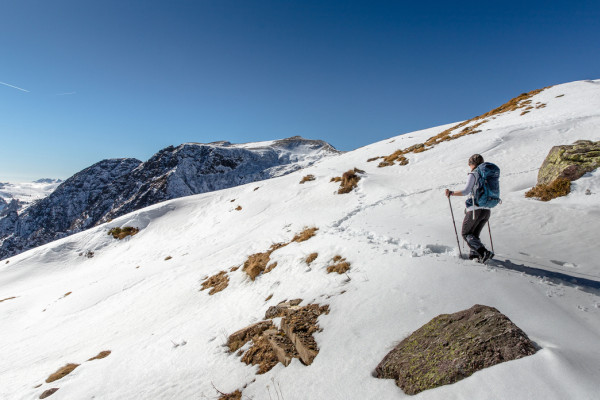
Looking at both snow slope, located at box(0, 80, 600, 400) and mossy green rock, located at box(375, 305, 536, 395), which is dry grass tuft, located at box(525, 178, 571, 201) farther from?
mossy green rock, located at box(375, 305, 536, 395)

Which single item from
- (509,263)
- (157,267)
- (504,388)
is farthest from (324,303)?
(157,267)

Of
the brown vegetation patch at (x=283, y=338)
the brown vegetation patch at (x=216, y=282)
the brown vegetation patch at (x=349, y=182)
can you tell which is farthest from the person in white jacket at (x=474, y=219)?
the brown vegetation patch at (x=349, y=182)

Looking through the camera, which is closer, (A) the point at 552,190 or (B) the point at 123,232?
(A) the point at 552,190

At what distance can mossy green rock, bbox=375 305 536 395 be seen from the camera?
351 cm

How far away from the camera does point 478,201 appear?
7133 millimetres

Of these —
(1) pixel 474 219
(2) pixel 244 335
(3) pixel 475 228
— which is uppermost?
(1) pixel 474 219

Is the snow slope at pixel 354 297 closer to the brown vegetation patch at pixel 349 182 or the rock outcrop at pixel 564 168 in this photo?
the rock outcrop at pixel 564 168

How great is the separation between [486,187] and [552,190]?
959 centimetres

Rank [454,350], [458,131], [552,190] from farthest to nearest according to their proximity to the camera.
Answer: [458,131], [552,190], [454,350]

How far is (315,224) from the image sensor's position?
17.8 m

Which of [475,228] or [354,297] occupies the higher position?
[475,228]

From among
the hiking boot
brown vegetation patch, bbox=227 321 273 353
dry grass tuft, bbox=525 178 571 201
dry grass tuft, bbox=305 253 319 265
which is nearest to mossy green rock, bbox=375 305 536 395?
the hiking boot

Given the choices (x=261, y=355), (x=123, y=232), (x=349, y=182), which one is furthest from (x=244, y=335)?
(x=123, y=232)

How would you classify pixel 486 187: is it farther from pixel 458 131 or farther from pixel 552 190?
pixel 458 131
